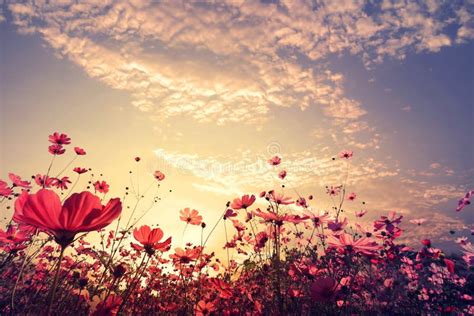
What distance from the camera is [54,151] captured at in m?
4.70

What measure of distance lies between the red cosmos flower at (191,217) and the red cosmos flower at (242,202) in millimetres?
484

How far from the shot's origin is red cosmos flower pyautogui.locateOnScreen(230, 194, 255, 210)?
340 centimetres

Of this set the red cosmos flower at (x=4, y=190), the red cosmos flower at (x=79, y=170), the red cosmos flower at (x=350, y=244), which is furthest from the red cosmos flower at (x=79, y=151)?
the red cosmos flower at (x=350, y=244)

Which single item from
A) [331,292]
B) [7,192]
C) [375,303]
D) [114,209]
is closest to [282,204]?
[331,292]

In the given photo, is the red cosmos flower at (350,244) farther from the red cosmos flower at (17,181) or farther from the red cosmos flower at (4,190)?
the red cosmos flower at (17,181)

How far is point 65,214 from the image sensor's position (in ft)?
3.13

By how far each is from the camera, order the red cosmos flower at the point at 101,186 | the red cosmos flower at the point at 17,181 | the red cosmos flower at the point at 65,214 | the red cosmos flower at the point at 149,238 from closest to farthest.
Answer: the red cosmos flower at the point at 65,214 → the red cosmos flower at the point at 149,238 → the red cosmos flower at the point at 17,181 → the red cosmos flower at the point at 101,186

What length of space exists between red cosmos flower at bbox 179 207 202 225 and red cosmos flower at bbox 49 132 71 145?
2.59m

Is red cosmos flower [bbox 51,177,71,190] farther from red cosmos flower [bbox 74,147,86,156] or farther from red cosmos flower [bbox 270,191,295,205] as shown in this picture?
red cosmos flower [bbox 270,191,295,205]

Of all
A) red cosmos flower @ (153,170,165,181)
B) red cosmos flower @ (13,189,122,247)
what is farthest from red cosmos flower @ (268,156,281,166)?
red cosmos flower @ (13,189,122,247)

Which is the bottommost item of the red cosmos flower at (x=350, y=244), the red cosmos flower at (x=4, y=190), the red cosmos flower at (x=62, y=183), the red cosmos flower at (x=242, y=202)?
Result: the red cosmos flower at (x=350, y=244)

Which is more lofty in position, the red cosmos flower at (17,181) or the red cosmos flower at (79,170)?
the red cosmos flower at (79,170)

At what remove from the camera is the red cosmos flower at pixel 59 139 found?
476 centimetres

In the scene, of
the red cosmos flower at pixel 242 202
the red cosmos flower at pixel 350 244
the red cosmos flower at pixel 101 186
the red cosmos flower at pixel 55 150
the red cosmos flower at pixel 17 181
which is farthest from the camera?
the red cosmos flower at pixel 101 186
